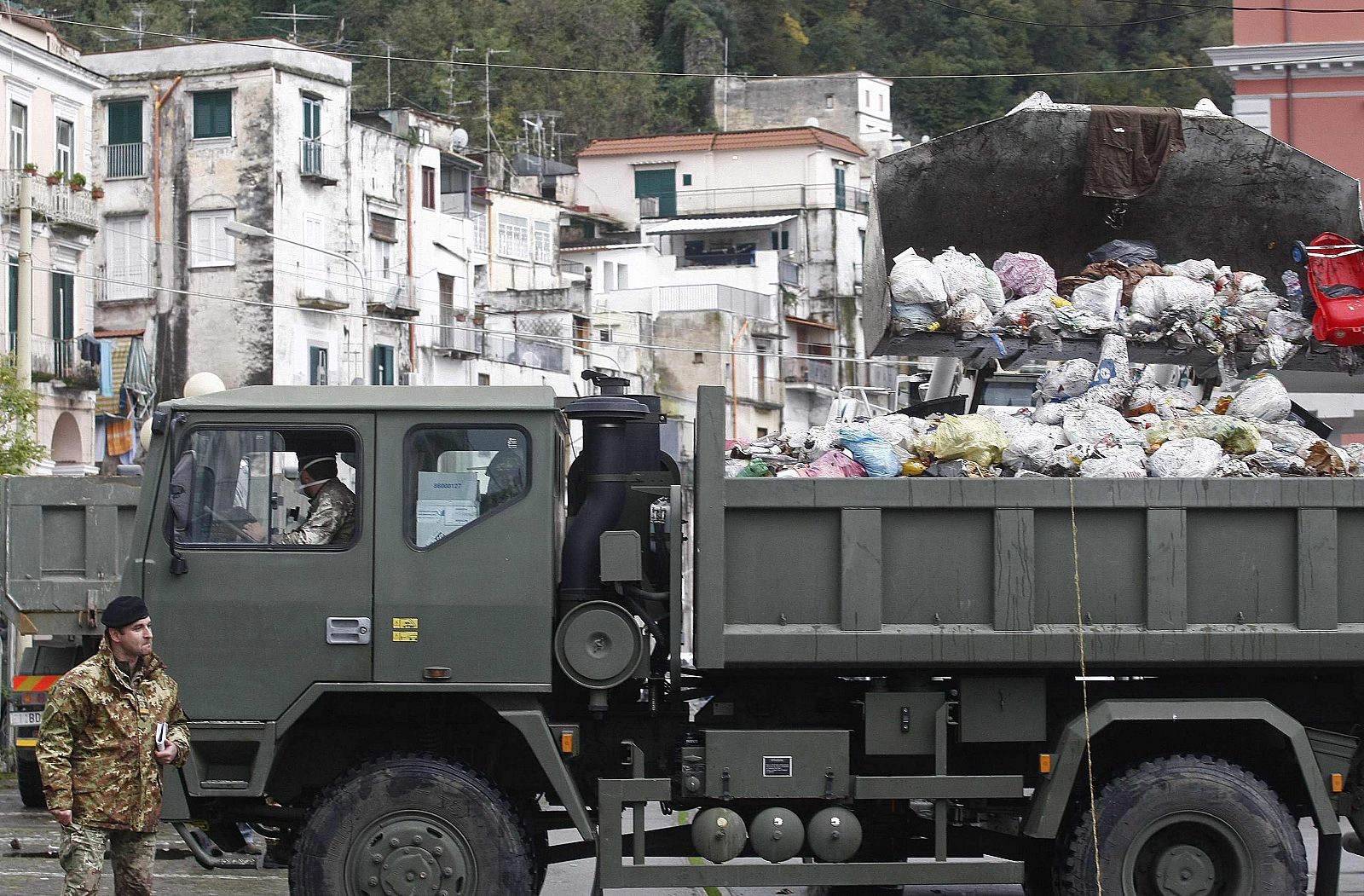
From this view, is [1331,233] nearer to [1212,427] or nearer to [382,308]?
[1212,427]

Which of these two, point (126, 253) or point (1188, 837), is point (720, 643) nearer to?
point (1188, 837)

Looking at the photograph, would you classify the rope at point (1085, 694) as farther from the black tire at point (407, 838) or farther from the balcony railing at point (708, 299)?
the balcony railing at point (708, 299)

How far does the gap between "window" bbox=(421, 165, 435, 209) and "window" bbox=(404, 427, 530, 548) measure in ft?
126

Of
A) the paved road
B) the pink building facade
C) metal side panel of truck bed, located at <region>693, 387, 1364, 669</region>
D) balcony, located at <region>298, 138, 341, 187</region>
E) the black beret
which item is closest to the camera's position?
the black beret

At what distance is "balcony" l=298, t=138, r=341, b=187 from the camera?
135ft

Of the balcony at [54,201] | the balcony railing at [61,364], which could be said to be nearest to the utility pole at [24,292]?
the balcony at [54,201]

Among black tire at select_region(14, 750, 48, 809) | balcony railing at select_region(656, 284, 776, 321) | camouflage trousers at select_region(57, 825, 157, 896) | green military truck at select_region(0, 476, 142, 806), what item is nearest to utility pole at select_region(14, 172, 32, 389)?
black tire at select_region(14, 750, 48, 809)

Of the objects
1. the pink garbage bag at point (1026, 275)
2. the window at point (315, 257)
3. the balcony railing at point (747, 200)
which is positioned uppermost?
the balcony railing at point (747, 200)

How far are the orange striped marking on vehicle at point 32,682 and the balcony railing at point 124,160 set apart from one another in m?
29.7

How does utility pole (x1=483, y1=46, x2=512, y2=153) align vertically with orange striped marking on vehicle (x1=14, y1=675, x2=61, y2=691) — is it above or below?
above

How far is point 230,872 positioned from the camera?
11.0 metres

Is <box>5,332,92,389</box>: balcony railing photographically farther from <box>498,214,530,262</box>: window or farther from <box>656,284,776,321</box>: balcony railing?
<box>656,284,776,321</box>: balcony railing

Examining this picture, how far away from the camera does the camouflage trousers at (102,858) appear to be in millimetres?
7230

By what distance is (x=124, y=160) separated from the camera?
4119 cm
